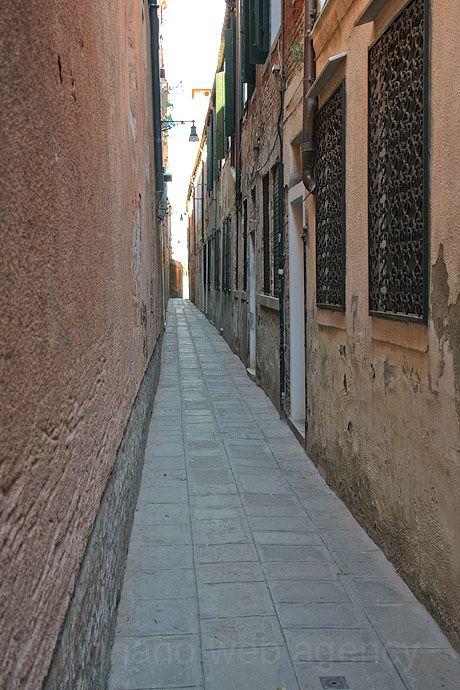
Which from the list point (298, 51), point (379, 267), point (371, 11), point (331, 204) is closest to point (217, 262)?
point (298, 51)

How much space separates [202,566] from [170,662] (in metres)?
1.04

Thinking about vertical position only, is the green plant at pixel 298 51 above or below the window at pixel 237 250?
above

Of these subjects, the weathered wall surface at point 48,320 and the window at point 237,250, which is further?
the window at point 237,250

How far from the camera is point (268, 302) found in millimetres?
9586

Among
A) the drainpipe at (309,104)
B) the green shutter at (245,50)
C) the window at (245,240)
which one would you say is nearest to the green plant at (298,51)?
the drainpipe at (309,104)

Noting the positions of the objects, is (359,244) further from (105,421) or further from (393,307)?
(105,421)

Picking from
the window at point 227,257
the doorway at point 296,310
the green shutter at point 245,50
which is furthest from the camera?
the window at point 227,257

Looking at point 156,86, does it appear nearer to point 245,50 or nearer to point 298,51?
point 245,50

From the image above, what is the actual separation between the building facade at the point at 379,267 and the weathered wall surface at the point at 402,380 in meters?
0.01

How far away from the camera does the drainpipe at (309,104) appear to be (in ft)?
19.7

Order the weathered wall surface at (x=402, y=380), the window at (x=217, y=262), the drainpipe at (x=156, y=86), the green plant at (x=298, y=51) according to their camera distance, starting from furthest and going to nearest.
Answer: the window at (x=217, y=262)
the drainpipe at (x=156, y=86)
the green plant at (x=298, y=51)
the weathered wall surface at (x=402, y=380)

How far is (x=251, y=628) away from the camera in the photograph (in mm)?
3355

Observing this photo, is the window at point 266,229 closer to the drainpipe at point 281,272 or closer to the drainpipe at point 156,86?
the drainpipe at point 281,272

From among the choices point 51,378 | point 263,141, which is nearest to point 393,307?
point 51,378
